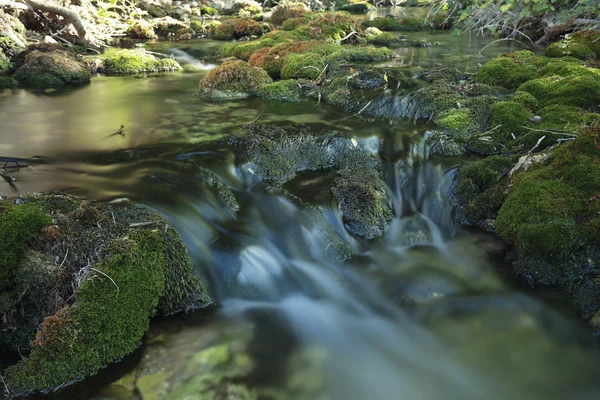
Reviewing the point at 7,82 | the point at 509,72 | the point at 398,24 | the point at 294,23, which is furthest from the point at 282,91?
the point at 398,24

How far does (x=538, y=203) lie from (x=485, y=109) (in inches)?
130

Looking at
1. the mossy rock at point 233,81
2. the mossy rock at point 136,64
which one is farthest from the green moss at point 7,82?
the mossy rock at point 233,81

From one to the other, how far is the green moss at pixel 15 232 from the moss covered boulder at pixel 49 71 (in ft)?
26.5

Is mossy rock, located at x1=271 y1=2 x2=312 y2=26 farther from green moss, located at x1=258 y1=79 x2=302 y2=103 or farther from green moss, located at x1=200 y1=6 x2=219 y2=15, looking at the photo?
green moss, located at x1=258 y1=79 x2=302 y2=103

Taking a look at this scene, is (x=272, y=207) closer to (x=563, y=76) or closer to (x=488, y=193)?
(x=488, y=193)

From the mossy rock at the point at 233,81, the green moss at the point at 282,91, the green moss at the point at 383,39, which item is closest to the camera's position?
the green moss at the point at 282,91

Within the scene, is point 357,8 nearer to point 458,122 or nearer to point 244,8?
point 244,8

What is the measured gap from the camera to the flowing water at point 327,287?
327 cm

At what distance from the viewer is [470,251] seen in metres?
4.70

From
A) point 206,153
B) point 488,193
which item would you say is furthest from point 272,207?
point 488,193

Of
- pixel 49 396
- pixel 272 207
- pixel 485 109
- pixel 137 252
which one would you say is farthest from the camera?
pixel 485 109

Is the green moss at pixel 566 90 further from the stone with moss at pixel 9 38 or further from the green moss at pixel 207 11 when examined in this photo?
the green moss at pixel 207 11

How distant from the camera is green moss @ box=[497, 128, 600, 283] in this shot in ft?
13.3

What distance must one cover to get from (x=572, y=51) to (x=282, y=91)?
690 centimetres
